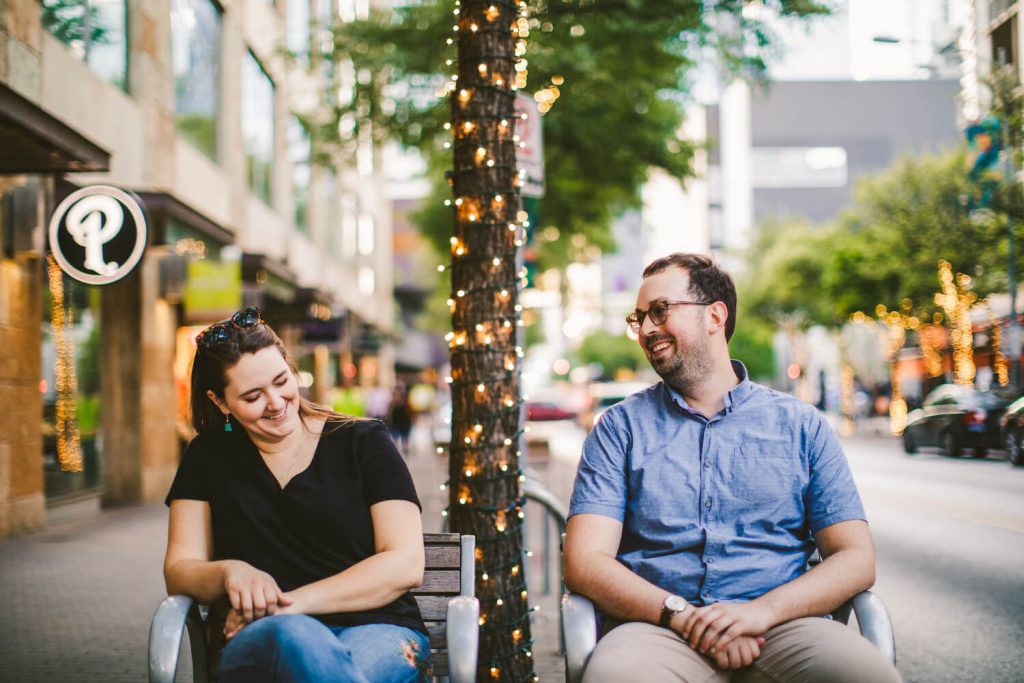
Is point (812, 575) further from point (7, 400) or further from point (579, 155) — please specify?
point (579, 155)

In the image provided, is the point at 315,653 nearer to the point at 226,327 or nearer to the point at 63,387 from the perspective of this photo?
the point at 226,327

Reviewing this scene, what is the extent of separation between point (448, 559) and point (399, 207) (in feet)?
275

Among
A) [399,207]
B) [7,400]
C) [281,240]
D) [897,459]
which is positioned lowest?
[897,459]

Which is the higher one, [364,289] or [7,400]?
[364,289]

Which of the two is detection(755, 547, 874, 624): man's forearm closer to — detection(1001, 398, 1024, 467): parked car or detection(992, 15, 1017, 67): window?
detection(1001, 398, 1024, 467): parked car

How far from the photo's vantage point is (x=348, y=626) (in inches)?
115

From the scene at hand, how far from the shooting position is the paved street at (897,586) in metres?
5.15

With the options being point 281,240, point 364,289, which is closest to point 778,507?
point 281,240

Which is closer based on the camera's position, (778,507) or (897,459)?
(778,507)

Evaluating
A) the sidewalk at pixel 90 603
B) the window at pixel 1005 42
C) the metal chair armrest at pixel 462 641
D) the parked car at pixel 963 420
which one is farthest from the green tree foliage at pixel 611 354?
the metal chair armrest at pixel 462 641

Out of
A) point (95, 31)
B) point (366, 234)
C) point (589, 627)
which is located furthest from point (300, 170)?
point (589, 627)

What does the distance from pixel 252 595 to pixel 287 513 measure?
1.03 ft

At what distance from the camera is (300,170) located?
2575cm

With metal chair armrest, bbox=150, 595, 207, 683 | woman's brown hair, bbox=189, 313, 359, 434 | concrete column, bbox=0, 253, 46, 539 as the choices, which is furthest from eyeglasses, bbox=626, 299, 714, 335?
concrete column, bbox=0, 253, 46, 539
